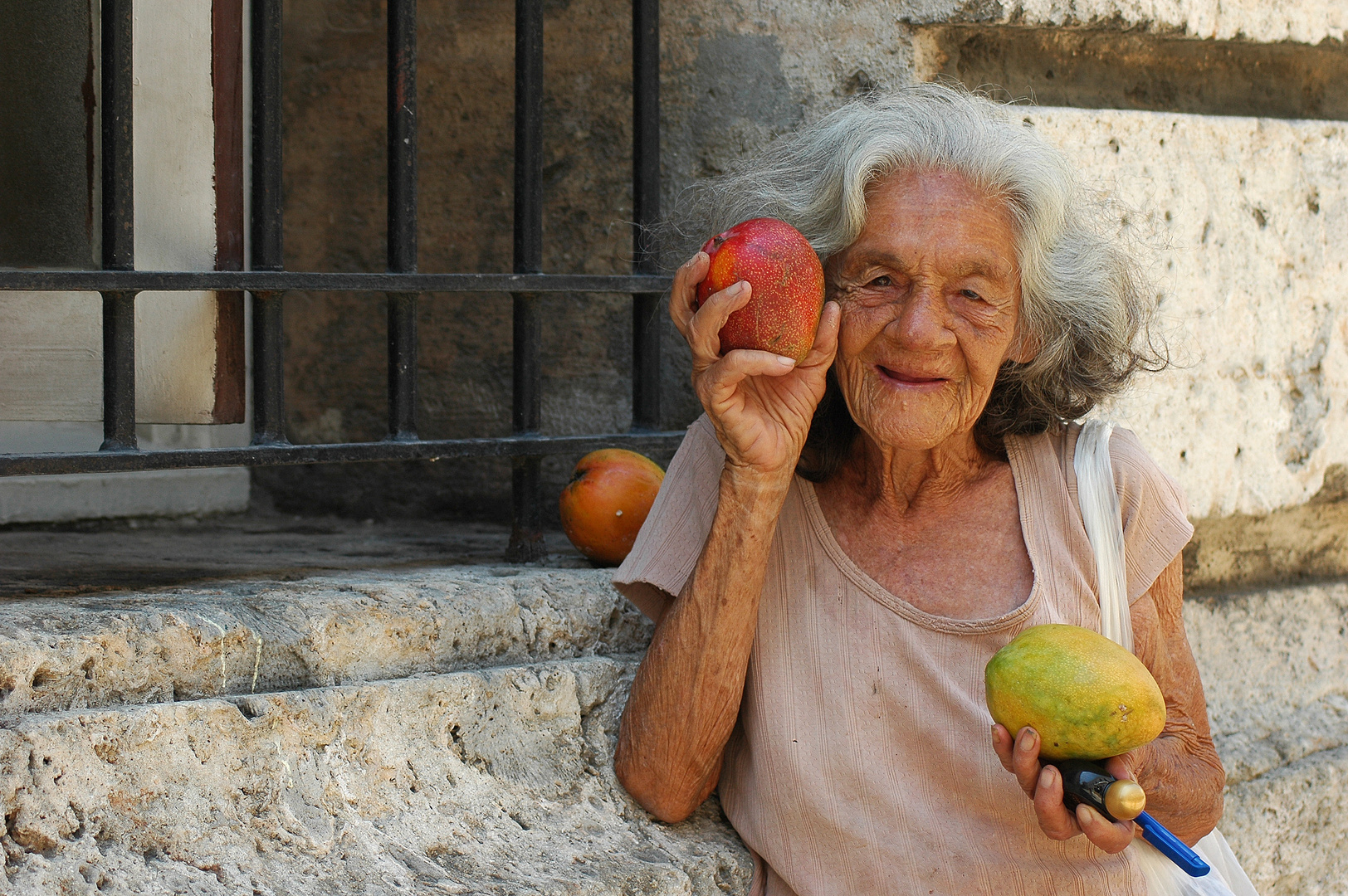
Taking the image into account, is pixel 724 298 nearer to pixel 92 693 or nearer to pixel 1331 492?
pixel 92 693

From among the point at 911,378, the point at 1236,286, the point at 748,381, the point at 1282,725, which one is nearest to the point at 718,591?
the point at 748,381

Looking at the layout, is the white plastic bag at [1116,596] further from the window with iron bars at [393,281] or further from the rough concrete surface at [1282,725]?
the window with iron bars at [393,281]

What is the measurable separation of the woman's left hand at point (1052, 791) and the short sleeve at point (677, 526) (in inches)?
21.4

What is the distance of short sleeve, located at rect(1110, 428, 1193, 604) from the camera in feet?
5.86

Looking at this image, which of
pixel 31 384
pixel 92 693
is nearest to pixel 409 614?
pixel 92 693

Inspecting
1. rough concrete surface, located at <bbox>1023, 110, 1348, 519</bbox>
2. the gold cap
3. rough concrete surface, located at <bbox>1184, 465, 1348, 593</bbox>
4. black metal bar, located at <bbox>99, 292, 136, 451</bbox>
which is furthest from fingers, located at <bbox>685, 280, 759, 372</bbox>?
rough concrete surface, located at <bbox>1184, 465, 1348, 593</bbox>

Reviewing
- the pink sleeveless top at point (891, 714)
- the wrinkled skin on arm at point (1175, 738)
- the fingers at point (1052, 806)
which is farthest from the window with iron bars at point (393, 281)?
the fingers at point (1052, 806)

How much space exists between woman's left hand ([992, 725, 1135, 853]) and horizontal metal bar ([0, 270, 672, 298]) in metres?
1.06

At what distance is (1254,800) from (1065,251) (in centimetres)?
124

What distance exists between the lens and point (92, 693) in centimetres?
152

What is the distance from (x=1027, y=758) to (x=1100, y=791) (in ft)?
0.29

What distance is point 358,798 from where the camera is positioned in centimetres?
161

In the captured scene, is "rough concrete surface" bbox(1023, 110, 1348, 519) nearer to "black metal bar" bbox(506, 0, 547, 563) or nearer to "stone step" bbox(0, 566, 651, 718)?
"black metal bar" bbox(506, 0, 547, 563)

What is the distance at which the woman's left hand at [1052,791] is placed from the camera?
4.80 ft
